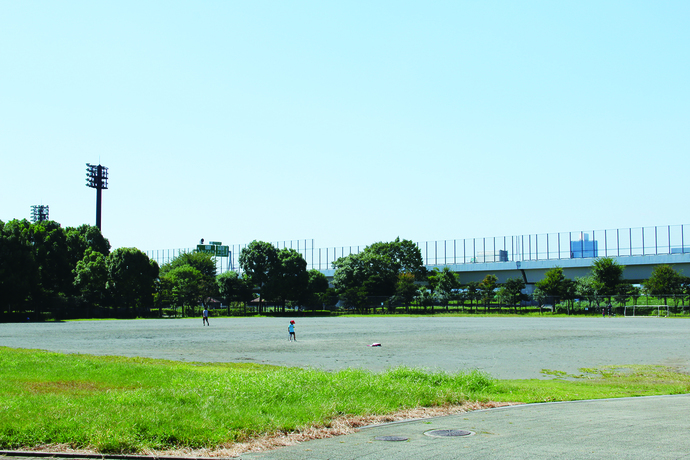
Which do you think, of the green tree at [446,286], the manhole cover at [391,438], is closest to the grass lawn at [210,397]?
the manhole cover at [391,438]

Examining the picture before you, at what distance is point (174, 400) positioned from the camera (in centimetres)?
966

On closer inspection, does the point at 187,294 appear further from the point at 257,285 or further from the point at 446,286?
the point at 446,286

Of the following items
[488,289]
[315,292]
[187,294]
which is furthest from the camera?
[315,292]

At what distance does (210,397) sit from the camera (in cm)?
973

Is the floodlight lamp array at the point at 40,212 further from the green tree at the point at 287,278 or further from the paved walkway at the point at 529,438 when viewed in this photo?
the paved walkway at the point at 529,438

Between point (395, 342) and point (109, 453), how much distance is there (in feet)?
72.7

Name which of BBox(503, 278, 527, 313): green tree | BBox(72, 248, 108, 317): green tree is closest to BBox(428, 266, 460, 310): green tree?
BBox(503, 278, 527, 313): green tree

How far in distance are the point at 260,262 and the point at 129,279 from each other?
61.9 feet

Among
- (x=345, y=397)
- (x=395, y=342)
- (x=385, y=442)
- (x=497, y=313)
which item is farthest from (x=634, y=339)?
(x=497, y=313)

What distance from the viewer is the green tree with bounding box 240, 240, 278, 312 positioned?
293 feet

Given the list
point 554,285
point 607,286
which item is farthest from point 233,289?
point 607,286

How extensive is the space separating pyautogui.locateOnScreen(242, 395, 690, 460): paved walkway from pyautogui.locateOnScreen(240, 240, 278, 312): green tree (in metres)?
80.2

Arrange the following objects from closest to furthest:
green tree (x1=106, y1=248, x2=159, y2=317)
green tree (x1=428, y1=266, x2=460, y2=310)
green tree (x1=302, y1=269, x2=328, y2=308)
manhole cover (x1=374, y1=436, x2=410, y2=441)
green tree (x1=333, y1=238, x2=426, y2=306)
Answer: manhole cover (x1=374, y1=436, x2=410, y2=441) → green tree (x1=106, y1=248, x2=159, y2=317) → green tree (x1=428, y1=266, x2=460, y2=310) → green tree (x1=302, y1=269, x2=328, y2=308) → green tree (x1=333, y1=238, x2=426, y2=306)

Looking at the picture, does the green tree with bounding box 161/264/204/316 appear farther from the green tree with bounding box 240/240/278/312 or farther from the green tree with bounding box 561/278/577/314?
the green tree with bounding box 561/278/577/314
